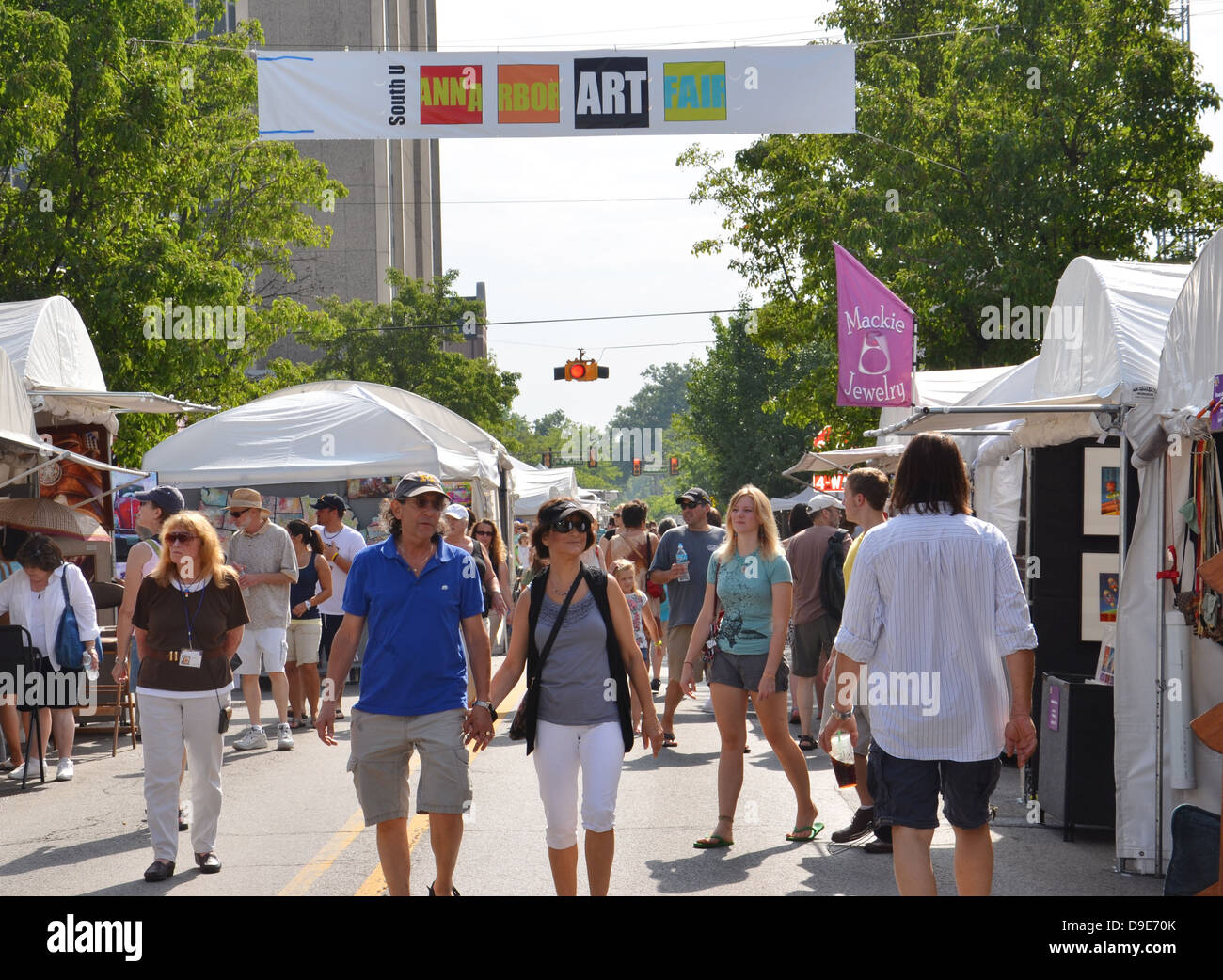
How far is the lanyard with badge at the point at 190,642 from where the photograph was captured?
7223 mm

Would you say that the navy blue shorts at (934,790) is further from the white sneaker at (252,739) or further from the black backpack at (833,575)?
the white sneaker at (252,739)

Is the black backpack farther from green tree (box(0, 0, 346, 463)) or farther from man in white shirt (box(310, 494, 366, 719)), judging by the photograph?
green tree (box(0, 0, 346, 463))

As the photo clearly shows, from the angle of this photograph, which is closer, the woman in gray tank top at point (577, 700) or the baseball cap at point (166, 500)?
the woman in gray tank top at point (577, 700)

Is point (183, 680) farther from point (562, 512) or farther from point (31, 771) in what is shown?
point (31, 771)

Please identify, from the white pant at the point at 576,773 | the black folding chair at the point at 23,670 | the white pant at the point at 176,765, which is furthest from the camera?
the black folding chair at the point at 23,670

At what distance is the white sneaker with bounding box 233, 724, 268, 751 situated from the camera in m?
11.4

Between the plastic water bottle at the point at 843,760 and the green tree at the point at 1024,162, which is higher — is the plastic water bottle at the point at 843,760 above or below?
below

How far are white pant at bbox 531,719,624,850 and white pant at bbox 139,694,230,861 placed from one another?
2.35 metres

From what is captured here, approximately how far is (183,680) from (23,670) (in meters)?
3.49

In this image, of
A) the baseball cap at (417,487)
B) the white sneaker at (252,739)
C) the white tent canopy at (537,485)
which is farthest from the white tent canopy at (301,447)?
the white tent canopy at (537,485)

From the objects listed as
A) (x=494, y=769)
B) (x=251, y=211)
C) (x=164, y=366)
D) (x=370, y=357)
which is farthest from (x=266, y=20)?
(x=494, y=769)

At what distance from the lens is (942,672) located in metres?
4.97

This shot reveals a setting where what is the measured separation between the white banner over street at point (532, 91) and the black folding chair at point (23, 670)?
6616 mm
